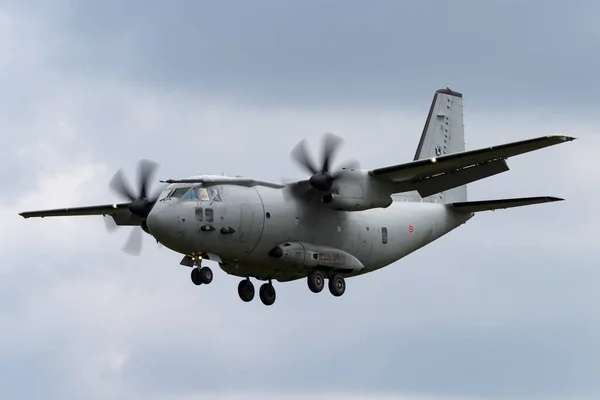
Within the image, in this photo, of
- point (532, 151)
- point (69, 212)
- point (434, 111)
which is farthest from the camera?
point (434, 111)

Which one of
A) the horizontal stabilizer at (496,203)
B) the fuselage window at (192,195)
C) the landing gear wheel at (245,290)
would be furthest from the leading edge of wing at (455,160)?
the fuselage window at (192,195)

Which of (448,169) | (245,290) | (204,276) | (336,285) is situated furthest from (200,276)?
(448,169)

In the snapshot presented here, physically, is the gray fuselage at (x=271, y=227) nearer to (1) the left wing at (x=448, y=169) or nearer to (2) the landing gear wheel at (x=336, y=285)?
(2) the landing gear wheel at (x=336, y=285)

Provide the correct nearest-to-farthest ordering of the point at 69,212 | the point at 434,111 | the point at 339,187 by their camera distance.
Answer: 1. the point at 339,187
2. the point at 69,212
3. the point at 434,111

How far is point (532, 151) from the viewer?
1598 inches

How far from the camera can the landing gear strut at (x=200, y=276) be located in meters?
41.6

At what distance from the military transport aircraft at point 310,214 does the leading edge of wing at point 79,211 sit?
1.4 inches

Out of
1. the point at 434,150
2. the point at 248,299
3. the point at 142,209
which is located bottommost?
the point at 248,299

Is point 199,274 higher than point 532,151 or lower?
lower

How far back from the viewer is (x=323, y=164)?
44.2 metres

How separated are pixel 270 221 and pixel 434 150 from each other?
10.6 metres

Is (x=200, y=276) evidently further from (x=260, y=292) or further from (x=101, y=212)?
(x=101, y=212)

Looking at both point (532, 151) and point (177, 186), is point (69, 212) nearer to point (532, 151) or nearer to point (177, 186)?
point (177, 186)

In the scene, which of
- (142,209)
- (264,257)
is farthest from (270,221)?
(142,209)
